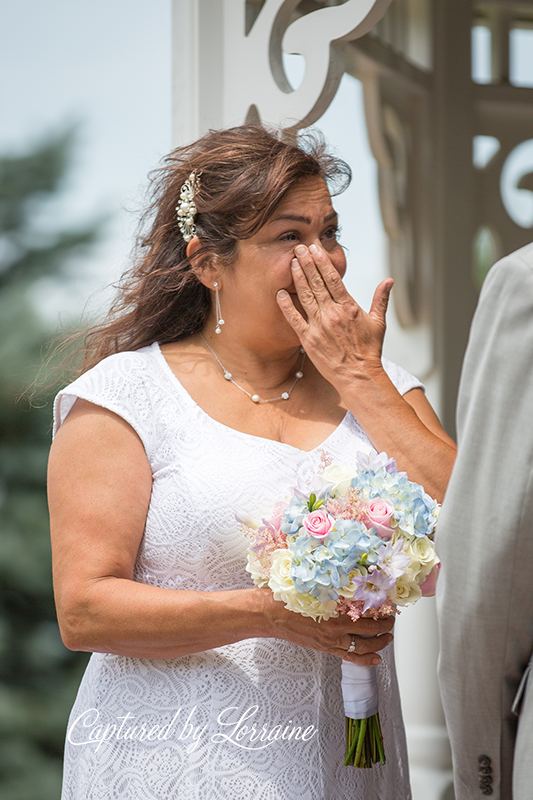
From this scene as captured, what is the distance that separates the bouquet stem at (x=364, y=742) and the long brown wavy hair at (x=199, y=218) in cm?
105

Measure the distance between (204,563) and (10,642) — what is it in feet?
17.5

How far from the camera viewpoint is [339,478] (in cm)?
166

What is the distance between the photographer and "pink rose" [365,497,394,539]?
1569 mm

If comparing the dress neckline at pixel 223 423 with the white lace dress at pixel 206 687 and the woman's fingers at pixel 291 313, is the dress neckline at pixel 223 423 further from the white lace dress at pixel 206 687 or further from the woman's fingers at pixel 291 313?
the woman's fingers at pixel 291 313

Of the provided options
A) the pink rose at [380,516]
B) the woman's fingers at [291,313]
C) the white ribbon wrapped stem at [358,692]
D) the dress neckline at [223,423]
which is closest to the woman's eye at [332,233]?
the woman's fingers at [291,313]

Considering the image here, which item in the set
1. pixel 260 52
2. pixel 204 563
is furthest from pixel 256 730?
pixel 260 52

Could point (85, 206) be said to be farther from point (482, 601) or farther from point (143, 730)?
point (482, 601)

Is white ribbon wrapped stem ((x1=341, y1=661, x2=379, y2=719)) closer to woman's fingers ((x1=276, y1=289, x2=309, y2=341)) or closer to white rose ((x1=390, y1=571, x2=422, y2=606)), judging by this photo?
white rose ((x1=390, y1=571, x2=422, y2=606))

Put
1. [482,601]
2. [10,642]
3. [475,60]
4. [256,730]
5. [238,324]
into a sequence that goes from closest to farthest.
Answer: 1. [482,601]
2. [256,730]
3. [238,324]
4. [475,60]
5. [10,642]

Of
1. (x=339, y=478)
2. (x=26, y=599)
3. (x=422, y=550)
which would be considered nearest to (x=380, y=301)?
(x=339, y=478)

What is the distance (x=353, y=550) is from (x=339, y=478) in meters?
0.18

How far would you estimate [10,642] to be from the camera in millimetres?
6574

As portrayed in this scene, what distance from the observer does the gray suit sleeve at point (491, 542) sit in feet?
3.16

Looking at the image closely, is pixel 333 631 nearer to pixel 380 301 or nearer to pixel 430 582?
pixel 430 582
